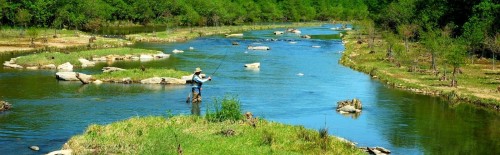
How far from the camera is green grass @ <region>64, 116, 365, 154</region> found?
82.2 feet

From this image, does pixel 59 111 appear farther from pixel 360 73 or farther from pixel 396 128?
pixel 360 73

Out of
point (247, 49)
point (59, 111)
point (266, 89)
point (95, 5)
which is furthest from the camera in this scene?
point (95, 5)

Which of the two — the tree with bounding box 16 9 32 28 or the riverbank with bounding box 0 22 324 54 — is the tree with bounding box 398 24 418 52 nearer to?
the riverbank with bounding box 0 22 324 54

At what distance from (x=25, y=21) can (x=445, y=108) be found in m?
91.8

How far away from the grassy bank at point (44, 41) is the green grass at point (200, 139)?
56.0 metres

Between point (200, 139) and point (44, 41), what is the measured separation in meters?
71.9

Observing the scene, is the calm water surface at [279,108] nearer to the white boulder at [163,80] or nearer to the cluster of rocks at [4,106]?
the cluster of rocks at [4,106]

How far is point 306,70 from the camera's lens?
63062 millimetres

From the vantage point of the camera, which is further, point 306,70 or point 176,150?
point 306,70

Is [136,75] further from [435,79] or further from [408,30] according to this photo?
[408,30]

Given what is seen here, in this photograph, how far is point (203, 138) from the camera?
26781 millimetres

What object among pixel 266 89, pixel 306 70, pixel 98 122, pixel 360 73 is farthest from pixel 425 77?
pixel 98 122

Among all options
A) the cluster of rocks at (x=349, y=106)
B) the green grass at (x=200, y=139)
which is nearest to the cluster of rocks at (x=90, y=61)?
the cluster of rocks at (x=349, y=106)

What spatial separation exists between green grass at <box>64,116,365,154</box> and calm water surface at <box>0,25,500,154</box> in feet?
8.26
